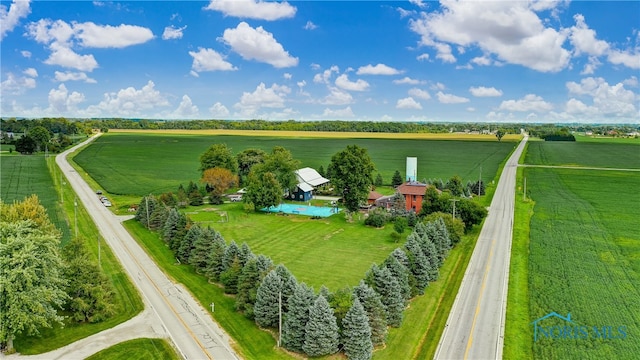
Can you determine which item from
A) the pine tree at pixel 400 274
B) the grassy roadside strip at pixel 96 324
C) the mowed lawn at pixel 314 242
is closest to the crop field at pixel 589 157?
the mowed lawn at pixel 314 242

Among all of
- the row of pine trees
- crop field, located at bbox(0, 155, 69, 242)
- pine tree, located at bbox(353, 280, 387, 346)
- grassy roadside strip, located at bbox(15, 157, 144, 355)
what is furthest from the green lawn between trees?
crop field, located at bbox(0, 155, 69, 242)

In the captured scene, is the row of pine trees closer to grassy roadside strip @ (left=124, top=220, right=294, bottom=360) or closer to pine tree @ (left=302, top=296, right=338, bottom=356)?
pine tree @ (left=302, top=296, right=338, bottom=356)

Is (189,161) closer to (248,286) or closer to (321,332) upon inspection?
(248,286)

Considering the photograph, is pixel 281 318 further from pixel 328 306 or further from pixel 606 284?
pixel 606 284

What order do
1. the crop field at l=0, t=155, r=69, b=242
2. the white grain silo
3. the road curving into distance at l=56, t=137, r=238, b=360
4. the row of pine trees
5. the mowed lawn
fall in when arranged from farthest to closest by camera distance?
the white grain silo → the crop field at l=0, t=155, r=69, b=242 → the mowed lawn → the road curving into distance at l=56, t=137, r=238, b=360 → the row of pine trees

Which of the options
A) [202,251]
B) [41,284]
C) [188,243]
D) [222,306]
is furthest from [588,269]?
[41,284]

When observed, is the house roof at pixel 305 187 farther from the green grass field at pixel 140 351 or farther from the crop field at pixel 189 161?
the green grass field at pixel 140 351
